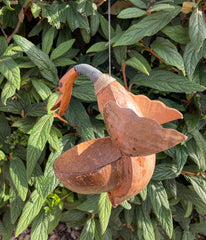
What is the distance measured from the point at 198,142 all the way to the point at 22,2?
70cm

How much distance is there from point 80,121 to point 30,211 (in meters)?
0.35

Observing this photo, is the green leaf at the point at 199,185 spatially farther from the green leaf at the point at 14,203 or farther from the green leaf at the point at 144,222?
the green leaf at the point at 14,203

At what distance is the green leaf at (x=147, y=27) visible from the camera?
650 millimetres

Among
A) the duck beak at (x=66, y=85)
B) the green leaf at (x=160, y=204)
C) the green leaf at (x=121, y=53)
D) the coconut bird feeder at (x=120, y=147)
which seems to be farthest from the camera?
the green leaf at (x=160, y=204)

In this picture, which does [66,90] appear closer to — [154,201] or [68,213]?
[154,201]

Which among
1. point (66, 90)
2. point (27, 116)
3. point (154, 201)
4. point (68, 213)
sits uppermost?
point (66, 90)

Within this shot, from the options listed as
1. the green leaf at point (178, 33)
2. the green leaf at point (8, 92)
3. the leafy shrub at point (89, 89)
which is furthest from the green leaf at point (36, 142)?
the green leaf at point (178, 33)

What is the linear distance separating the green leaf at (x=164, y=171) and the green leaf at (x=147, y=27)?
427mm

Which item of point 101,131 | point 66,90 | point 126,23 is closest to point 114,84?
point 66,90

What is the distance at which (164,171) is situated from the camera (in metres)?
0.82

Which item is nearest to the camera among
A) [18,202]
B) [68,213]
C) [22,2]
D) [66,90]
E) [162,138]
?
[162,138]

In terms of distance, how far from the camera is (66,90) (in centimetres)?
35

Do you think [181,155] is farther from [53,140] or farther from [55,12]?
[55,12]

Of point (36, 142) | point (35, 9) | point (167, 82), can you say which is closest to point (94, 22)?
point (35, 9)
